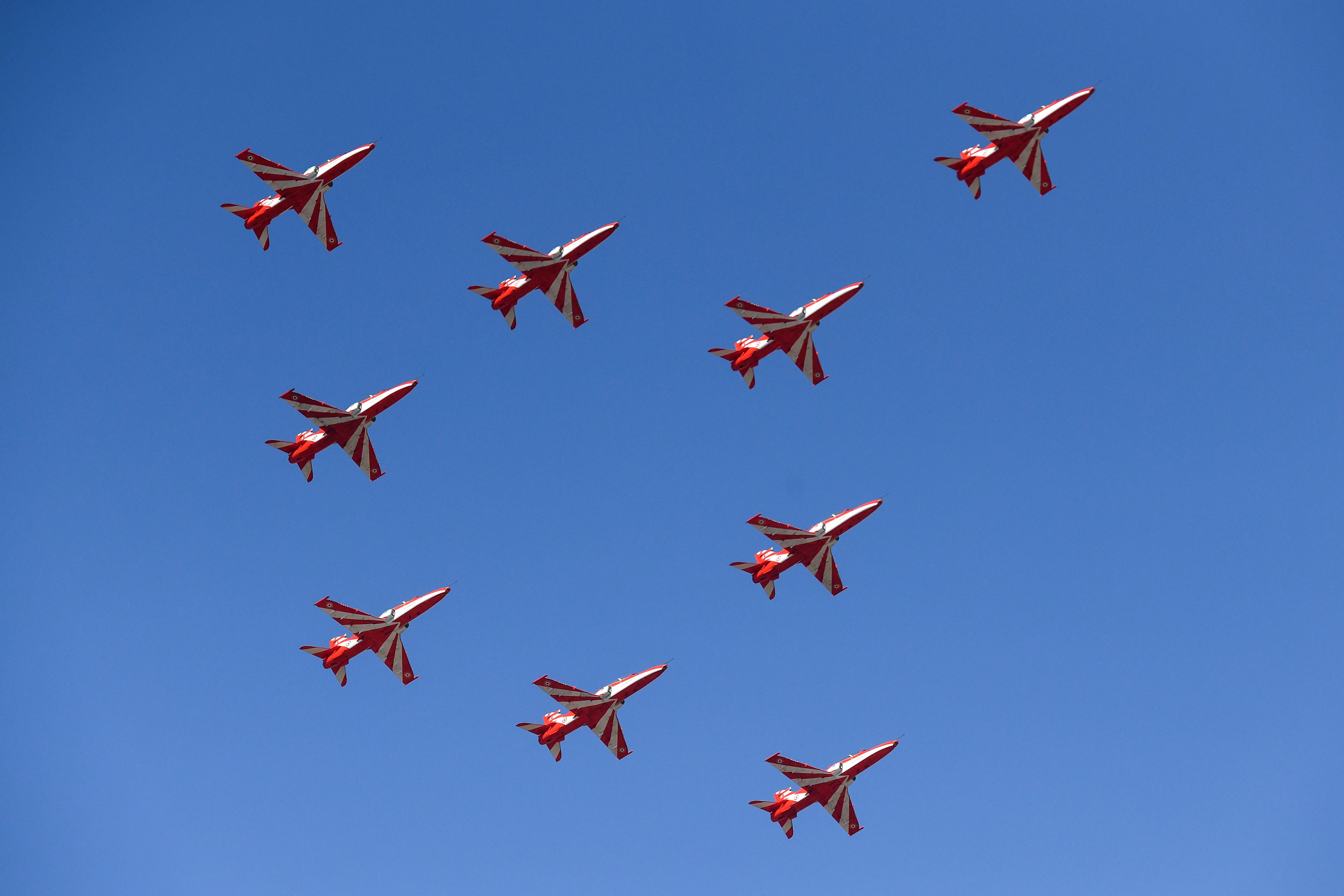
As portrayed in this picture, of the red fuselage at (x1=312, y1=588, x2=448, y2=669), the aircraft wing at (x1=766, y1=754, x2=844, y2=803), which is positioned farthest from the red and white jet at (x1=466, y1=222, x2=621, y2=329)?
the aircraft wing at (x1=766, y1=754, x2=844, y2=803)

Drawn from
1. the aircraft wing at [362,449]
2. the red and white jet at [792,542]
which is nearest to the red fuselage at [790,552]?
the red and white jet at [792,542]

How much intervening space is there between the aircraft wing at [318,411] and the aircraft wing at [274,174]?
41.6 feet

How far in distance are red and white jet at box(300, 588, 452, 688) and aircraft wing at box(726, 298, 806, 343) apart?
2579 cm

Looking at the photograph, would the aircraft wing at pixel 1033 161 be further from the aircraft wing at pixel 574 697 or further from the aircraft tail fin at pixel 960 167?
the aircraft wing at pixel 574 697

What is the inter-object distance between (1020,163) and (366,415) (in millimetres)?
44549

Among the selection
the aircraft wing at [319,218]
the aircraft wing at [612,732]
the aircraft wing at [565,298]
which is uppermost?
the aircraft wing at [319,218]

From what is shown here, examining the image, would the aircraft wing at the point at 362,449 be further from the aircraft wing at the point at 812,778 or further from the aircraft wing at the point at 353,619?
the aircraft wing at the point at 812,778

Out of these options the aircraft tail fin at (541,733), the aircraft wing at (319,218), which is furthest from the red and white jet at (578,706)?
the aircraft wing at (319,218)

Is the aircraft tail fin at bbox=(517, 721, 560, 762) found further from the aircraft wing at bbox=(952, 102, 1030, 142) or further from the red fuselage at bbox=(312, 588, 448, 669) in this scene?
the aircraft wing at bbox=(952, 102, 1030, 142)

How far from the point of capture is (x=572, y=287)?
6831cm

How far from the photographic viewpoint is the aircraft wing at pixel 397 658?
67.4 metres

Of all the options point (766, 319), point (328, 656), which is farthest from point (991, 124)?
point (328, 656)

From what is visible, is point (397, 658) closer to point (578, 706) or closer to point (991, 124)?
point (578, 706)

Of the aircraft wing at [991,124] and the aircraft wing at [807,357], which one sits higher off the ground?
the aircraft wing at [991,124]
